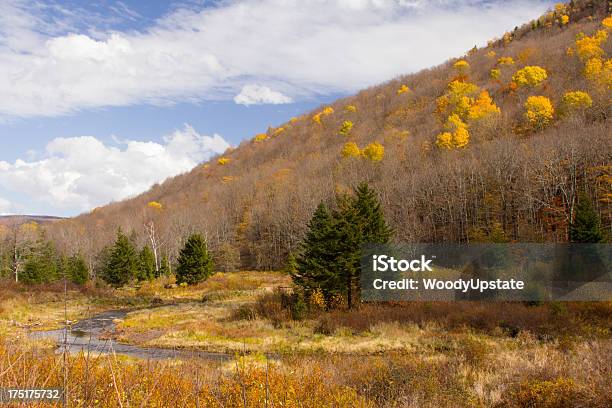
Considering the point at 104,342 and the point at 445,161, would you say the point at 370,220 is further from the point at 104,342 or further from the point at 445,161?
the point at 445,161

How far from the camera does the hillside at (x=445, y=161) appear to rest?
5825cm

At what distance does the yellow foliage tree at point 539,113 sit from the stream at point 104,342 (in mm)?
77109

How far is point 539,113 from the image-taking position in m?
83.5

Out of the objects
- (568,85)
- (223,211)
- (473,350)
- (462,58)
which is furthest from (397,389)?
(462,58)

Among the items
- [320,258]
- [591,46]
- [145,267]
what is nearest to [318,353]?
[320,258]

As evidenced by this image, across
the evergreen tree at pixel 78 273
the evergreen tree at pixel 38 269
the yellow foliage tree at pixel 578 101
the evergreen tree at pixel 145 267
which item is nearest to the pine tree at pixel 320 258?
the evergreen tree at pixel 38 269

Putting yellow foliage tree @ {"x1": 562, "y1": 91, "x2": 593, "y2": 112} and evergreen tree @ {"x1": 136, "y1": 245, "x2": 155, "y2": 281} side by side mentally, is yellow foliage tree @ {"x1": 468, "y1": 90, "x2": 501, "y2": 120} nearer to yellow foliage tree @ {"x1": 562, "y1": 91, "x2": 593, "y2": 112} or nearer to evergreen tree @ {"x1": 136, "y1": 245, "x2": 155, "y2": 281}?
yellow foliage tree @ {"x1": 562, "y1": 91, "x2": 593, "y2": 112}

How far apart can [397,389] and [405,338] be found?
13829 mm

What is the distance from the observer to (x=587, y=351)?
16.1 meters

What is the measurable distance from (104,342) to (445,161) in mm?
60959

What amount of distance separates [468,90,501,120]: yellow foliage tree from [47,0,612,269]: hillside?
45 cm

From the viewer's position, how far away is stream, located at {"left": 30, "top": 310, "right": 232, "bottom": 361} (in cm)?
2028

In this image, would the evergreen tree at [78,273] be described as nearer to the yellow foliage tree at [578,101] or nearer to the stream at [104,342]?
the stream at [104,342]

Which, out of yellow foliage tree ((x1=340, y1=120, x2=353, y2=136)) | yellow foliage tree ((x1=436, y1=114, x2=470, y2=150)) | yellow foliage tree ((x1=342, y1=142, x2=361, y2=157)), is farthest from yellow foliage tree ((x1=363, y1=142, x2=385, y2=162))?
yellow foliage tree ((x1=340, y1=120, x2=353, y2=136))
